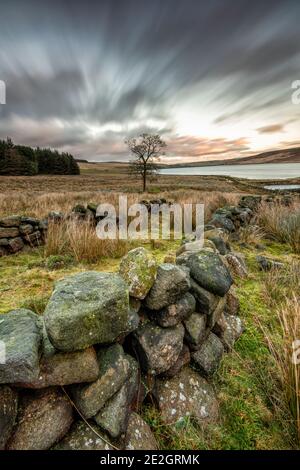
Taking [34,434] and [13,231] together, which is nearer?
[34,434]

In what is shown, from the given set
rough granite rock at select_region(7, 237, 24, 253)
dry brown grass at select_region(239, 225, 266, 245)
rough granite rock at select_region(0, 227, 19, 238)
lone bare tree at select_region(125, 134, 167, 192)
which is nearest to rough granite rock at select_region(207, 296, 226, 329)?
dry brown grass at select_region(239, 225, 266, 245)

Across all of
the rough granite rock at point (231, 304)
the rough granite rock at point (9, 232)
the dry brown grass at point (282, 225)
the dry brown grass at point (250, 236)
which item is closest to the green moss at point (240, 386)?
the rough granite rock at point (231, 304)

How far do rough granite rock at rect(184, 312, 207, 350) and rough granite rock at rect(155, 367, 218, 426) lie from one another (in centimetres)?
23

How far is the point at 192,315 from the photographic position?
79.3 inches

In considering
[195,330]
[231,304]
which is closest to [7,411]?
[195,330]

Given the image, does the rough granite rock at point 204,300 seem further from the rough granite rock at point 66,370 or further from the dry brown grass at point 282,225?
the dry brown grass at point 282,225

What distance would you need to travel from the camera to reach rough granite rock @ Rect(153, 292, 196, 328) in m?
1.79

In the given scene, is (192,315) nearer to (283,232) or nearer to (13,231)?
(13,231)

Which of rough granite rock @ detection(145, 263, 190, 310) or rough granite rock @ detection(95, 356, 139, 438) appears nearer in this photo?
rough granite rock @ detection(95, 356, 139, 438)

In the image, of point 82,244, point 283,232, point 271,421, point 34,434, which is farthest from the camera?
point 283,232

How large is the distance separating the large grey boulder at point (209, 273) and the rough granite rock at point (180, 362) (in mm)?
541

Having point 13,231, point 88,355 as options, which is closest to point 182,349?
point 88,355

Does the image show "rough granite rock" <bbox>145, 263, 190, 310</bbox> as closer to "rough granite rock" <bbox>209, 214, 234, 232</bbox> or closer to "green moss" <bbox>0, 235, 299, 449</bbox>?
"green moss" <bbox>0, 235, 299, 449</bbox>
